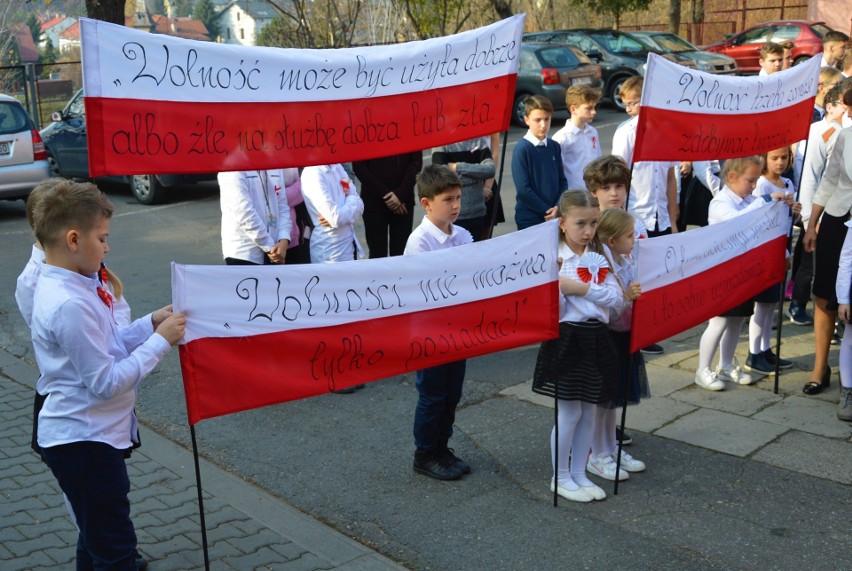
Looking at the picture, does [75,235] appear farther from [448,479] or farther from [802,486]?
[802,486]

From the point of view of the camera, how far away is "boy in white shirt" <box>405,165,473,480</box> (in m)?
4.84

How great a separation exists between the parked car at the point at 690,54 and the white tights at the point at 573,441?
63.7ft

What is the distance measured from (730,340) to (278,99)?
3.81 meters

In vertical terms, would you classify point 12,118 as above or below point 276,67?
below

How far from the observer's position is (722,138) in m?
5.41

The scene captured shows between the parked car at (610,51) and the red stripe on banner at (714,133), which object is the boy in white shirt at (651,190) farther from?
the parked car at (610,51)

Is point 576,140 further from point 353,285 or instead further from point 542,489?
point 353,285

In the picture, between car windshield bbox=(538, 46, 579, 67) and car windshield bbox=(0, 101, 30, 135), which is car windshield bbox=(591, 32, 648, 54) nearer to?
car windshield bbox=(538, 46, 579, 67)

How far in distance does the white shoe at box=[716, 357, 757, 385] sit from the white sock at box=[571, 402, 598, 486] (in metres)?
1.93

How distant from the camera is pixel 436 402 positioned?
16.3 feet

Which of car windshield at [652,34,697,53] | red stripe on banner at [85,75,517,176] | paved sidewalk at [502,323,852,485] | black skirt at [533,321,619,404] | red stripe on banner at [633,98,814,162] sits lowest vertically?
paved sidewalk at [502,323,852,485]

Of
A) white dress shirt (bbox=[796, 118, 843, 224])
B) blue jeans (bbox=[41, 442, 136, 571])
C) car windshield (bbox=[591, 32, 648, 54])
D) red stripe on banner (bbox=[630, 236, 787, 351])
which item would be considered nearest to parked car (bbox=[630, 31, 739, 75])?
car windshield (bbox=[591, 32, 648, 54])

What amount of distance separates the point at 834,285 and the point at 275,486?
11.8 ft

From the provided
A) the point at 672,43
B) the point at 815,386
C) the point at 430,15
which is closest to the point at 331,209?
the point at 815,386
